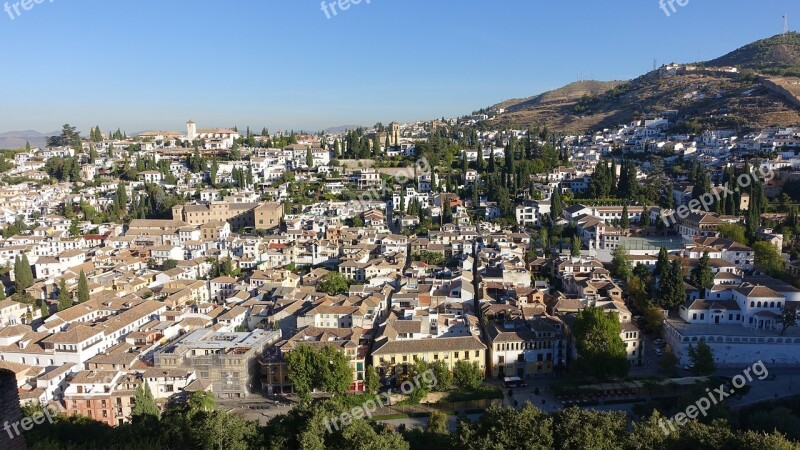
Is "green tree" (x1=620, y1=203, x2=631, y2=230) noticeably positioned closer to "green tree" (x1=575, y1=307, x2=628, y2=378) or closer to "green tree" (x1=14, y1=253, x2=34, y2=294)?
"green tree" (x1=575, y1=307, x2=628, y2=378)

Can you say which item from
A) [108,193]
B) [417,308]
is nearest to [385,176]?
[108,193]

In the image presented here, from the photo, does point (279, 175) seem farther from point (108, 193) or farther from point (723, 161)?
point (723, 161)

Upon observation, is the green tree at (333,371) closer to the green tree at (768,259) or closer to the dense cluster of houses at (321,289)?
the dense cluster of houses at (321,289)

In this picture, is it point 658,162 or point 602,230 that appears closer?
point 602,230

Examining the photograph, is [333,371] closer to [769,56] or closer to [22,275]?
[22,275]

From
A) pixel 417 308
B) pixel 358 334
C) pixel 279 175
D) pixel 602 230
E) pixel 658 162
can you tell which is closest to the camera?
pixel 358 334

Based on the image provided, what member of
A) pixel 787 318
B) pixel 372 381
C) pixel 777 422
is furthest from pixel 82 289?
pixel 787 318

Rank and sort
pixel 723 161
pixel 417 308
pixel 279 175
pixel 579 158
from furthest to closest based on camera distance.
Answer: pixel 579 158 < pixel 279 175 < pixel 723 161 < pixel 417 308

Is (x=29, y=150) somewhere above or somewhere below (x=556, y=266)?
above
